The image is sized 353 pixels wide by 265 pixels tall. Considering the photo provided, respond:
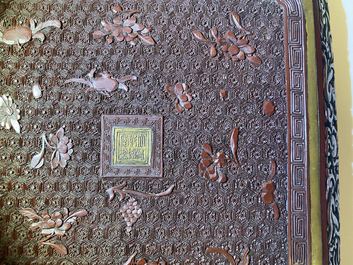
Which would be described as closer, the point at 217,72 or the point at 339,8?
the point at 217,72

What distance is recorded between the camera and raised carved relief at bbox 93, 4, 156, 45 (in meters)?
1.02

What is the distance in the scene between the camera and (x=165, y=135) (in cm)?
100

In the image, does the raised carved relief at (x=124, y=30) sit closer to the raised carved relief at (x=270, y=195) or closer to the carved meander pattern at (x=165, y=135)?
the carved meander pattern at (x=165, y=135)

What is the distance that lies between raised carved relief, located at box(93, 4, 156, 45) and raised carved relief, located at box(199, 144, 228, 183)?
0.25 metres

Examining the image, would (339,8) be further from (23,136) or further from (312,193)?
(23,136)

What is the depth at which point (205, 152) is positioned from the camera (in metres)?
1.00

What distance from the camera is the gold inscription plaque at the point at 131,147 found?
0.98m

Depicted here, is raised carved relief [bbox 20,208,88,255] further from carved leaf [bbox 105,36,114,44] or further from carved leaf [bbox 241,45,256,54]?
carved leaf [bbox 241,45,256,54]

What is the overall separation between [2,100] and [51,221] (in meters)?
0.26

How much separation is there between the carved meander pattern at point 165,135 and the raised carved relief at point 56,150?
0.5 inches

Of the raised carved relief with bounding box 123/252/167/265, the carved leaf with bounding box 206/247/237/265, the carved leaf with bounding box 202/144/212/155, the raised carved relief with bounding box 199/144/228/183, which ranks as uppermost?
the carved leaf with bounding box 202/144/212/155

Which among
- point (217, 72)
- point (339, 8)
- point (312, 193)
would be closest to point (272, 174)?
point (312, 193)

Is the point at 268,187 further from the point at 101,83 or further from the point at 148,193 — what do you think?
the point at 101,83

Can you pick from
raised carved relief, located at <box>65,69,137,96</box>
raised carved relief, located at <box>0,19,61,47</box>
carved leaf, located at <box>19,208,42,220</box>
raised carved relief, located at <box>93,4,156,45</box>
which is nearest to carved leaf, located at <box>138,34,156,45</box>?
raised carved relief, located at <box>93,4,156,45</box>
